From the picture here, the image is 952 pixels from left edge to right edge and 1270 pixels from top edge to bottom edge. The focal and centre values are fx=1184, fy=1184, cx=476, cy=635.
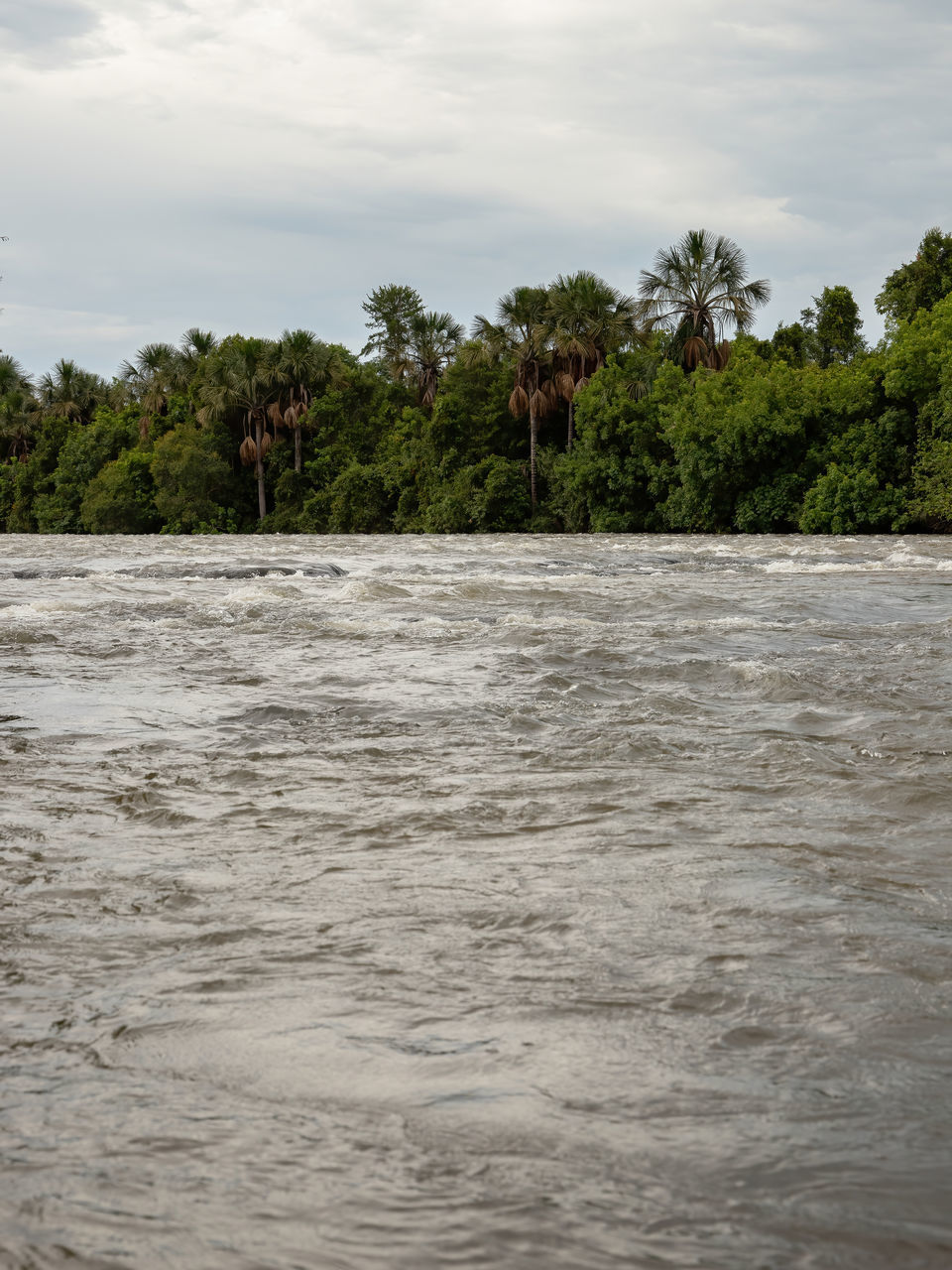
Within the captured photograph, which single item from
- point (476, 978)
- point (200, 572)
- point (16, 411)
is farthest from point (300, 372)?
point (476, 978)

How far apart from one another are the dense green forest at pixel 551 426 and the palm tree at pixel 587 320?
83 millimetres

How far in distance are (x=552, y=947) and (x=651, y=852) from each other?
2.94 ft

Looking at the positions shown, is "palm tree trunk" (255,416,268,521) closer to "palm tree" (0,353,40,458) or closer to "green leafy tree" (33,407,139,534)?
"green leafy tree" (33,407,139,534)

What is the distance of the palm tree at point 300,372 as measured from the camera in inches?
2206

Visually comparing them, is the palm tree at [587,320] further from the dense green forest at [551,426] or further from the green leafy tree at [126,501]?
the green leafy tree at [126,501]

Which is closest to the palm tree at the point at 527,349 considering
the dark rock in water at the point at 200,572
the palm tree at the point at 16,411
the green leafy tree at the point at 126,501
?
the green leafy tree at the point at 126,501

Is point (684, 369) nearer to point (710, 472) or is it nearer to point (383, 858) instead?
point (710, 472)

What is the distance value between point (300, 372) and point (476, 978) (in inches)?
2181

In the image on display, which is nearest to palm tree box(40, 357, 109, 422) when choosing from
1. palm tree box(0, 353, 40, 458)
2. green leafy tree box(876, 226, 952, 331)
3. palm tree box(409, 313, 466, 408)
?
palm tree box(0, 353, 40, 458)

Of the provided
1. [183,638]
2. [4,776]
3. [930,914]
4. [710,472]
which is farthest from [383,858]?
[710,472]

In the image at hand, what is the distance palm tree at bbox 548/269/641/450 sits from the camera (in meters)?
45.2

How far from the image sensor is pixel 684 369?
145 ft

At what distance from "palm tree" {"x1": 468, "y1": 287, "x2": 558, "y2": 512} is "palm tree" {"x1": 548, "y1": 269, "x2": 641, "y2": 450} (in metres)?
0.61

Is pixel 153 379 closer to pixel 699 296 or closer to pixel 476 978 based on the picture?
pixel 699 296
